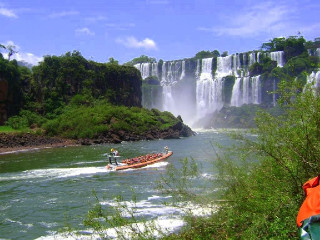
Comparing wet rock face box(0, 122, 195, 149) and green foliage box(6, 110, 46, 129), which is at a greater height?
green foliage box(6, 110, 46, 129)

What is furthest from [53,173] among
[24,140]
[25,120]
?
[25,120]

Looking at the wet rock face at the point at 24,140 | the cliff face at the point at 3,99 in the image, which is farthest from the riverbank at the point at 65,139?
the cliff face at the point at 3,99

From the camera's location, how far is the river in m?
11.5

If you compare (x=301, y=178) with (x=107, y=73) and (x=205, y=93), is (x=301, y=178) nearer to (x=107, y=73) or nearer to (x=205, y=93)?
(x=107, y=73)

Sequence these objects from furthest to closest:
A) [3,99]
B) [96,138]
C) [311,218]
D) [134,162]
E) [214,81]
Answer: [214,81] < [3,99] < [96,138] < [134,162] < [311,218]

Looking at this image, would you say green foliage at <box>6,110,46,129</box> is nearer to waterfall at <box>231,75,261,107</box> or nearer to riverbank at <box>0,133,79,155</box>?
riverbank at <box>0,133,79,155</box>

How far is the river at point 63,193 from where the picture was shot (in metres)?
11.5

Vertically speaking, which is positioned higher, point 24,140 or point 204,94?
point 204,94

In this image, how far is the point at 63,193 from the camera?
1650 cm

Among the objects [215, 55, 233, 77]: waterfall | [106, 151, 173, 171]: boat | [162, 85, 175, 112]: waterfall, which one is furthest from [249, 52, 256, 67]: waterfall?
[106, 151, 173, 171]: boat

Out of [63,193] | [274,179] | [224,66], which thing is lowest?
[63,193]

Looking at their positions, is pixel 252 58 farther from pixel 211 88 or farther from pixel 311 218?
pixel 311 218

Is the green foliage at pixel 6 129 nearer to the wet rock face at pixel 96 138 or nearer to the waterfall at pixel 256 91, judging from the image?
the wet rock face at pixel 96 138

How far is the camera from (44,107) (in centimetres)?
5806
